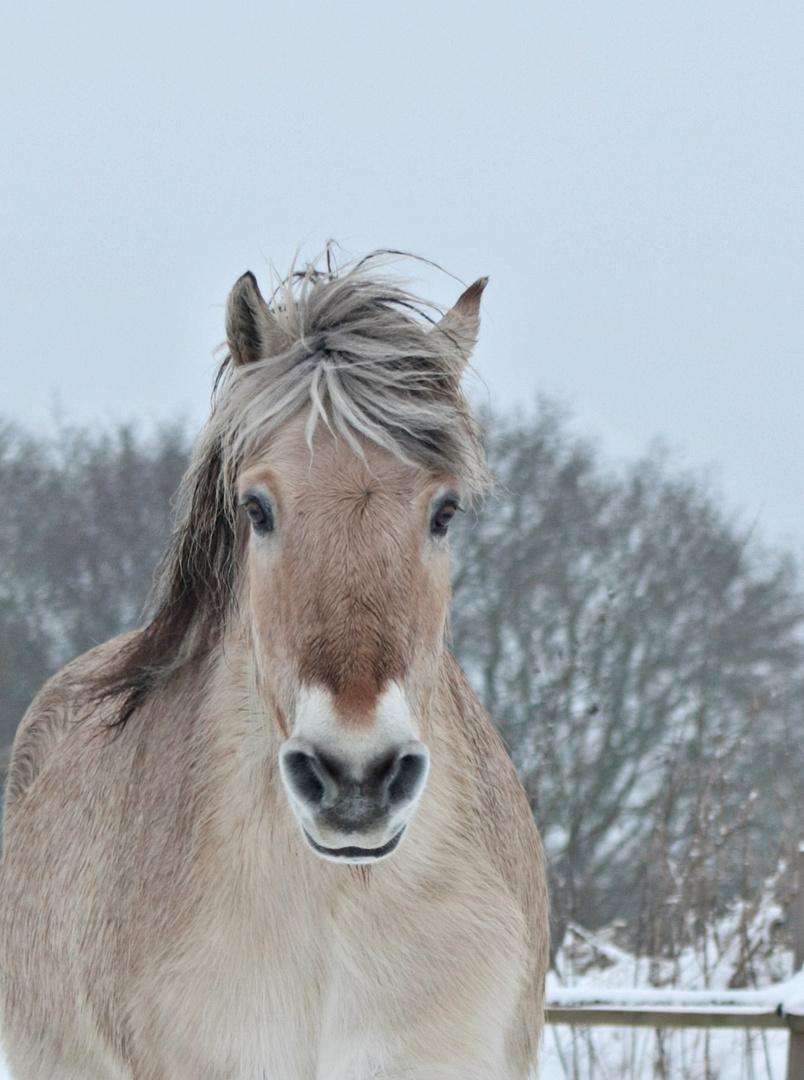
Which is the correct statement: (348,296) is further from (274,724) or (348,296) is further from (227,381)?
(274,724)

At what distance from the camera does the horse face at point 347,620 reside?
7.40 feet

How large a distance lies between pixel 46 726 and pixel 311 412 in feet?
8.32

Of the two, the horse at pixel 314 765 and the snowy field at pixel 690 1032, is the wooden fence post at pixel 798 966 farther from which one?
the horse at pixel 314 765

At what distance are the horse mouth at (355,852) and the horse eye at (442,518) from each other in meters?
0.69

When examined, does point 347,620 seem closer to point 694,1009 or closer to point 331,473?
point 331,473

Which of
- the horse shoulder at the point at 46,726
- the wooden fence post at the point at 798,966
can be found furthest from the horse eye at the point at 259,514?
the wooden fence post at the point at 798,966

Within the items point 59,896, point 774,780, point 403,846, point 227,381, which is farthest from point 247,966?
point 774,780

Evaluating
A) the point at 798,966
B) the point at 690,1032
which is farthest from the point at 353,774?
the point at 690,1032

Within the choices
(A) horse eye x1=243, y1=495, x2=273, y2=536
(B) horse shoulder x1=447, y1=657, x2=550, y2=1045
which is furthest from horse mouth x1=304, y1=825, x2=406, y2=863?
(B) horse shoulder x1=447, y1=657, x2=550, y2=1045

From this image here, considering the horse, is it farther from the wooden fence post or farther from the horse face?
the wooden fence post

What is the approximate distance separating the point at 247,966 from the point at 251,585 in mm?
893

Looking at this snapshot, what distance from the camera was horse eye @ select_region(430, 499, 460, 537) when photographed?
107 inches

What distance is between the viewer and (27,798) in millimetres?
4336

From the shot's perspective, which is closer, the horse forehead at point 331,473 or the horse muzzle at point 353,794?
the horse muzzle at point 353,794
